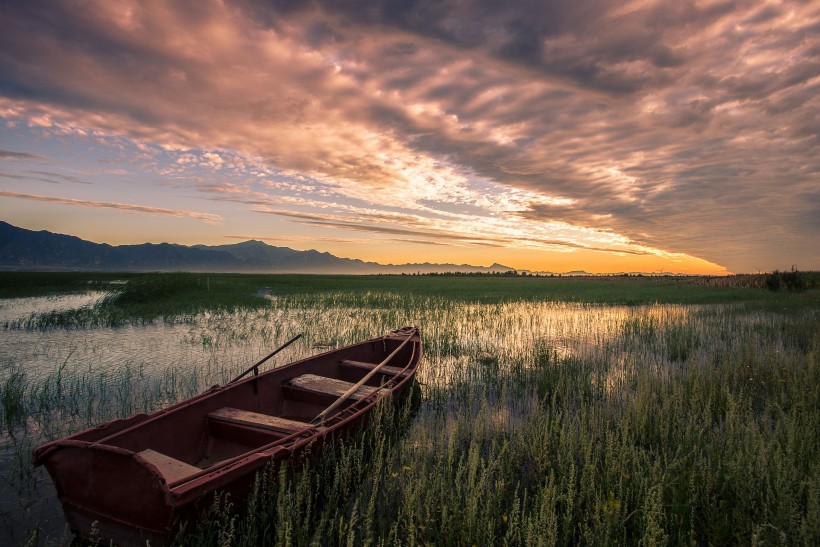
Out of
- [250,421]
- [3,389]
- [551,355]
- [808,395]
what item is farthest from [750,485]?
[3,389]

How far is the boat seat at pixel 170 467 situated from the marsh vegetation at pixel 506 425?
44cm

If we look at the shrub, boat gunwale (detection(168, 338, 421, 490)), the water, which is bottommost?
the water

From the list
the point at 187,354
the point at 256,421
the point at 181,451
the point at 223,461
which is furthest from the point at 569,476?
the point at 187,354

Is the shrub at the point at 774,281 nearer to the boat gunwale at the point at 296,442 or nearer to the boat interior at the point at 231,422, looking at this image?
the boat interior at the point at 231,422

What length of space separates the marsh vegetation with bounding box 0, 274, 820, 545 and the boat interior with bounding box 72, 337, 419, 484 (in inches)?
31.1

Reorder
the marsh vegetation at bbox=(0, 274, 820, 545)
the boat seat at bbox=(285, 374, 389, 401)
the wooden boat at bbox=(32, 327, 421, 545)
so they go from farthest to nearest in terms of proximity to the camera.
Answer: the boat seat at bbox=(285, 374, 389, 401), the marsh vegetation at bbox=(0, 274, 820, 545), the wooden boat at bbox=(32, 327, 421, 545)

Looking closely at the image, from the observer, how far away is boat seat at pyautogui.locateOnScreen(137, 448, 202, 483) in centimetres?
385

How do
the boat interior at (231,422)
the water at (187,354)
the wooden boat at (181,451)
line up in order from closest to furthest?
1. the wooden boat at (181,451)
2. the boat interior at (231,422)
3. the water at (187,354)

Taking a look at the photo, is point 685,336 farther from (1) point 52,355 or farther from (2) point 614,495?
(1) point 52,355

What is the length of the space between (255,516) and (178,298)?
27945 millimetres

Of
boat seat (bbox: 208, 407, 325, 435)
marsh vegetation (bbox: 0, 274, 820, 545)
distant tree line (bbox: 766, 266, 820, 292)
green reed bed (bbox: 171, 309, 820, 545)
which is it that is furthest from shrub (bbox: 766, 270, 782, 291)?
boat seat (bbox: 208, 407, 325, 435)

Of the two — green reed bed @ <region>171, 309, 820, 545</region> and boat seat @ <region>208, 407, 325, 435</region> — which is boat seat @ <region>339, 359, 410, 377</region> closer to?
green reed bed @ <region>171, 309, 820, 545</region>

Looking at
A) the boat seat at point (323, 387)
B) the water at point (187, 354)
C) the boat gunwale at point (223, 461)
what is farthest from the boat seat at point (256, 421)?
the water at point (187, 354)

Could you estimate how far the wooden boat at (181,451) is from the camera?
A: 12.0 ft
